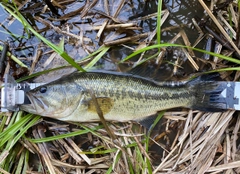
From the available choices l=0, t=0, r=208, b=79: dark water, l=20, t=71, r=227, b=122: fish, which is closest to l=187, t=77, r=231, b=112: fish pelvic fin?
l=20, t=71, r=227, b=122: fish

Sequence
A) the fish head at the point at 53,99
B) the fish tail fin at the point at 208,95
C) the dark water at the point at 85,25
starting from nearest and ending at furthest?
the fish head at the point at 53,99 < the fish tail fin at the point at 208,95 < the dark water at the point at 85,25

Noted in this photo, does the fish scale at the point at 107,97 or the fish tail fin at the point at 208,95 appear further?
the fish tail fin at the point at 208,95

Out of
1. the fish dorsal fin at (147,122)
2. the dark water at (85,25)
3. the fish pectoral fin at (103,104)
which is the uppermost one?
the dark water at (85,25)

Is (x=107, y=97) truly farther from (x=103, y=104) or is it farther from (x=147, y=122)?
(x=147, y=122)

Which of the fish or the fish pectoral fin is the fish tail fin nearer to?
the fish

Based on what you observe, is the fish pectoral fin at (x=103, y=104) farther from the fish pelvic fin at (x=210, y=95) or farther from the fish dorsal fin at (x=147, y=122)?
the fish pelvic fin at (x=210, y=95)

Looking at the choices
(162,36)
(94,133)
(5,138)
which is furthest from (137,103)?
(5,138)

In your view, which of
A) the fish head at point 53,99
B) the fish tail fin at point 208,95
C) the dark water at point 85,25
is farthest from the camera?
the dark water at point 85,25

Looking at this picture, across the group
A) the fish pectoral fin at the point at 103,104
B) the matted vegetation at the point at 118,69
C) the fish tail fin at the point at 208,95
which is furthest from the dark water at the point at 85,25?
the fish pectoral fin at the point at 103,104
